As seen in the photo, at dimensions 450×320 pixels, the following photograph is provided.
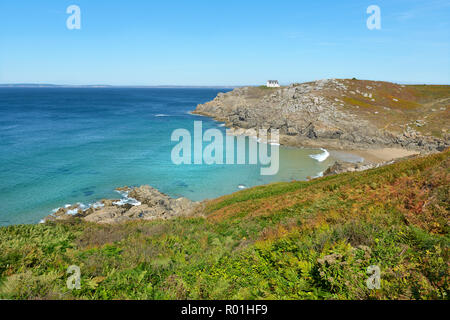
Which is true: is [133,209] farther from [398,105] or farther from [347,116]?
[398,105]

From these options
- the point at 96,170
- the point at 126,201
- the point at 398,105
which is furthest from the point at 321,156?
the point at 398,105

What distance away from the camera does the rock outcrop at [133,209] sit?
26500mm

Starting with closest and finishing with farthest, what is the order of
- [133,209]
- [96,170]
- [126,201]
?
[133,209] < [126,201] < [96,170]

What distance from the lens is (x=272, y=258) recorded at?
8172 millimetres

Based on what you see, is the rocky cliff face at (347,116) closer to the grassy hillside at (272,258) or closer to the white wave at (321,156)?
the white wave at (321,156)

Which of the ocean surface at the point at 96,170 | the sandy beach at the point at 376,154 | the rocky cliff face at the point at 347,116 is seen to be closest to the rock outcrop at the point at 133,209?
the ocean surface at the point at 96,170

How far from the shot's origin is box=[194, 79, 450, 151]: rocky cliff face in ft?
196

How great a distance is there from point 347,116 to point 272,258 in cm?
7033

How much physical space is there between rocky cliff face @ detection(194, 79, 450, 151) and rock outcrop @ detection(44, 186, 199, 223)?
42.6 meters

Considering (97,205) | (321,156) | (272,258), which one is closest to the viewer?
(272,258)

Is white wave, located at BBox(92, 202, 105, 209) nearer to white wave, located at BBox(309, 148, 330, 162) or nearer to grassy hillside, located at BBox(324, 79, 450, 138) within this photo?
white wave, located at BBox(309, 148, 330, 162)

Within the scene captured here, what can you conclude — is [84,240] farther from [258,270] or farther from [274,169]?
[274,169]

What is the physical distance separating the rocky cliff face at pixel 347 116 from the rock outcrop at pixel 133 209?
140ft

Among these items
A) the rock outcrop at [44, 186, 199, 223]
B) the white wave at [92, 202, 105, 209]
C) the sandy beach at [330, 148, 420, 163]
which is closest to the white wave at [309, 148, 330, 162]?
the sandy beach at [330, 148, 420, 163]
